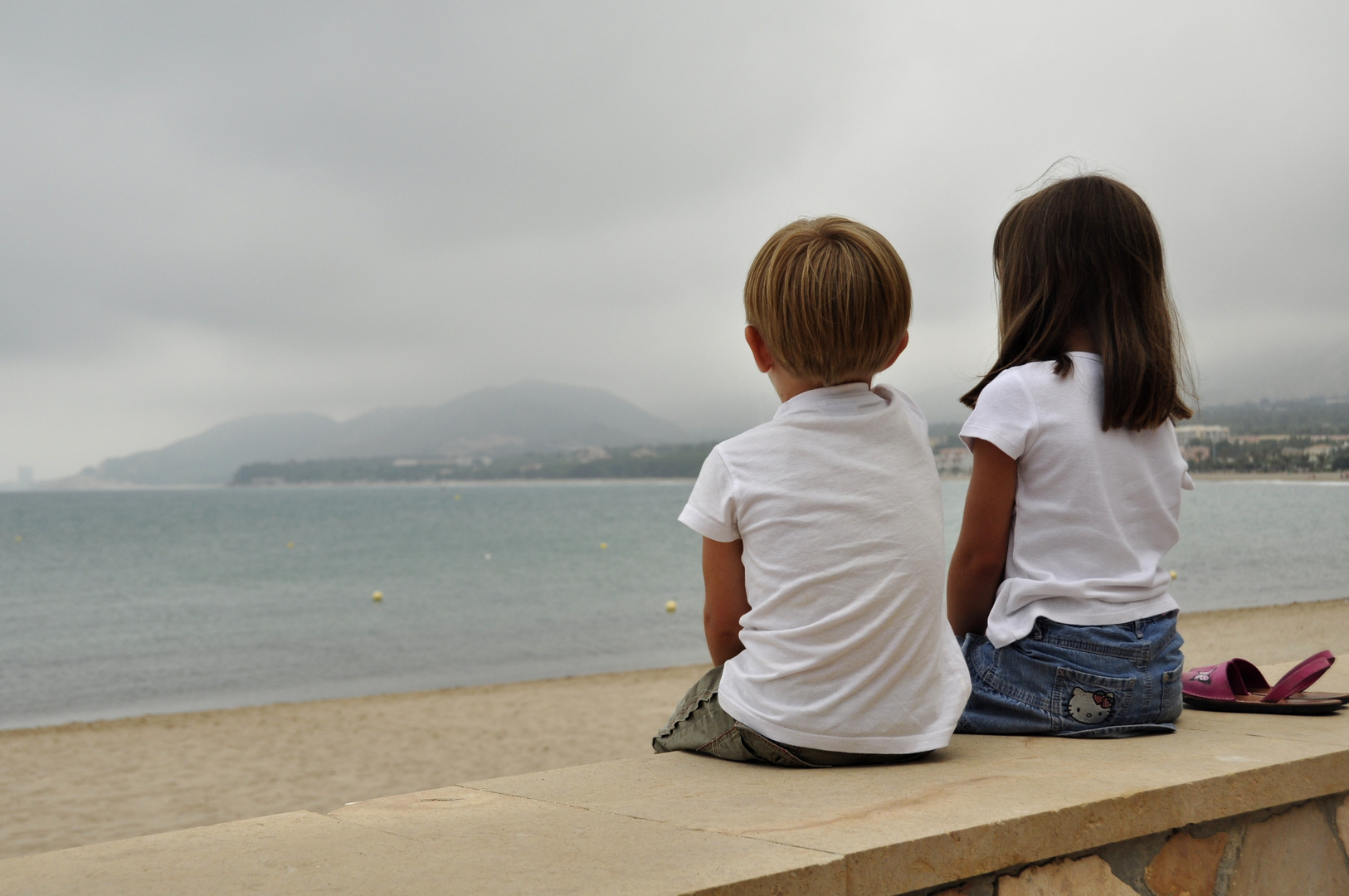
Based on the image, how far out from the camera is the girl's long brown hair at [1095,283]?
2002 millimetres

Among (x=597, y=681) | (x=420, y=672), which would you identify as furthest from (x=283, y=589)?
(x=597, y=681)

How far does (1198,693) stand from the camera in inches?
90.9

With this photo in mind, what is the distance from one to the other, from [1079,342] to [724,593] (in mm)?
961

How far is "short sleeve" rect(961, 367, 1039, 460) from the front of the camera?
1910 millimetres

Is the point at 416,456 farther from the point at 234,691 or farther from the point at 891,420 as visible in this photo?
the point at 891,420

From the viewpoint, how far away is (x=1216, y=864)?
5.10 ft

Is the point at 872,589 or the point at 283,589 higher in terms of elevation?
the point at 872,589

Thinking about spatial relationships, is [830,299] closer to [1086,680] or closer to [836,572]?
[836,572]

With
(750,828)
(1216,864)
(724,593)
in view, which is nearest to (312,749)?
(724,593)

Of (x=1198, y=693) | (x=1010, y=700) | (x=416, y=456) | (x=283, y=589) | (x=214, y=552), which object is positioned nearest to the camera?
(x=1010, y=700)

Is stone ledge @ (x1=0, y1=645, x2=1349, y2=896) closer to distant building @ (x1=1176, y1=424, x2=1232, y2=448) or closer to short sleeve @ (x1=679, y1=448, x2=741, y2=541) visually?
short sleeve @ (x1=679, y1=448, x2=741, y2=541)

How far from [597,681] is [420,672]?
416 centimetres

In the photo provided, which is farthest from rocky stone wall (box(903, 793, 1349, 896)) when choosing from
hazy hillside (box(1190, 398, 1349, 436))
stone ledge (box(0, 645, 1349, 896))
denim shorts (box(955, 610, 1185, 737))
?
hazy hillside (box(1190, 398, 1349, 436))

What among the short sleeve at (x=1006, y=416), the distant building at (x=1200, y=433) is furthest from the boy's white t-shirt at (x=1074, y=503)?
the distant building at (x=1200, y=433)
